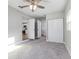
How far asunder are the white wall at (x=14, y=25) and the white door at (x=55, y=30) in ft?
8.34

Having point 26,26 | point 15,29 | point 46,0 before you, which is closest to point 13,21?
point 15,29

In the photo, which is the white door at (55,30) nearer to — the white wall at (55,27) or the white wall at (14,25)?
the white wall at (55,27)

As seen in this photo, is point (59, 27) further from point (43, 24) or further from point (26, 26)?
point (43, 24)

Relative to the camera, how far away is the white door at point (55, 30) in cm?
665

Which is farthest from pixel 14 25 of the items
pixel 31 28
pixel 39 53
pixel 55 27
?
pixel 39 53

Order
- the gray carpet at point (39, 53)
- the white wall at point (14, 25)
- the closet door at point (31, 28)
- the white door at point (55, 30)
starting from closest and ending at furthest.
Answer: the gray carpet at point (39, 53) → the white wall at point (14, 25) → the white door at point (55, 30) → the closet door at point (31, 28)

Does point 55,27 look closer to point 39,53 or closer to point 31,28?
point 31,28

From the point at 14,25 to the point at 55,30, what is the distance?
10.8 ft

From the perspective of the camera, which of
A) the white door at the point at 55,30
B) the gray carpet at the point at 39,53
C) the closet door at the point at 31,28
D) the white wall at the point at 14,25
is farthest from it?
the closet door at the point at 31,28

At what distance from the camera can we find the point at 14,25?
6.64 metres

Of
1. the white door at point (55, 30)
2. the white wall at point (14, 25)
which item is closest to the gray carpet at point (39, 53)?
the white wall at point (14, 25)

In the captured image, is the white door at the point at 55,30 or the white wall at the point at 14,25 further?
the white door at the point at 55,30
